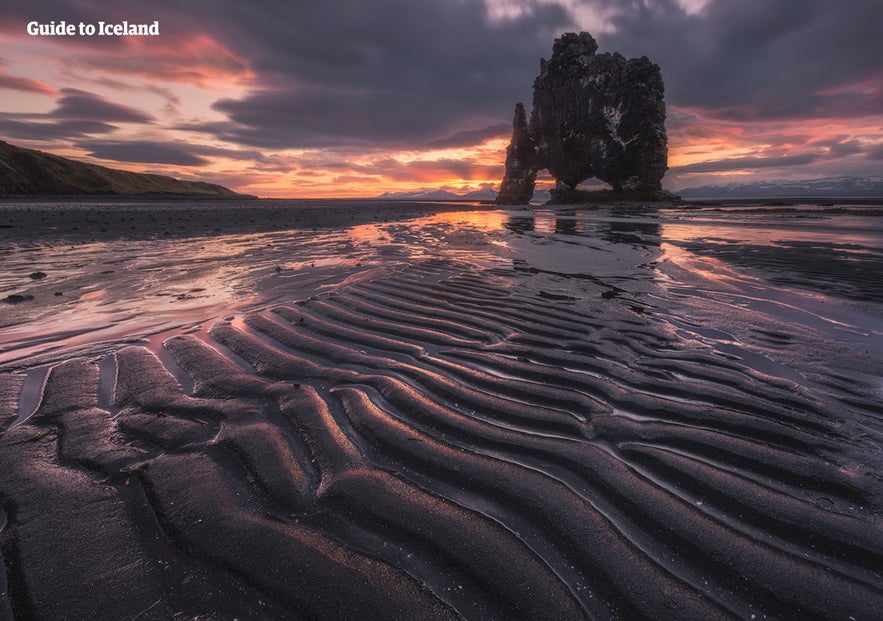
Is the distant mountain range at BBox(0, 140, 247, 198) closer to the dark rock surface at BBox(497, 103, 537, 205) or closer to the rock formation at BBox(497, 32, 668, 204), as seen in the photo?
the dark rock surface at BBox(497, 103, 537, 205)

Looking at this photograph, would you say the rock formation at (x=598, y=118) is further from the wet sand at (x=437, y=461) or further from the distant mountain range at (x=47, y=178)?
the distant mountain range at (x=47, y=178)

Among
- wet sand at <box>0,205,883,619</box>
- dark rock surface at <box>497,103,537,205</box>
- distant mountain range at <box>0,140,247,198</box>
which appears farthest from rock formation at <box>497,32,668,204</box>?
distant mountain range at <box>0,140,247,198</box>

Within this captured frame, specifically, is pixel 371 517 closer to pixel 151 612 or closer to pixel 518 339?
pixel 151 612

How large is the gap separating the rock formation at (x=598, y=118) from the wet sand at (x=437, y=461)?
65512 mm

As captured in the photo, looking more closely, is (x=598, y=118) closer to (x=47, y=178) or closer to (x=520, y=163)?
(x=520, y=163)

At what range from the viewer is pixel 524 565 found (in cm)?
178

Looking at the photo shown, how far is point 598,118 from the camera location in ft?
211

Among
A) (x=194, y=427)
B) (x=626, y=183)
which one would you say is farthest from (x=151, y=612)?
(x=626, y=183)

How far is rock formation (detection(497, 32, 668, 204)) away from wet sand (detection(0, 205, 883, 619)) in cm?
6551

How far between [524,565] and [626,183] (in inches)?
2835

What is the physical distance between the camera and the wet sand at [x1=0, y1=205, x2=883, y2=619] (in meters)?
1.69

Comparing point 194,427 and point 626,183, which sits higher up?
point 626,183

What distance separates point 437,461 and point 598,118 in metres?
75.3

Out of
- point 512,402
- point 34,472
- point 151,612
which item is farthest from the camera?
point 512,402
